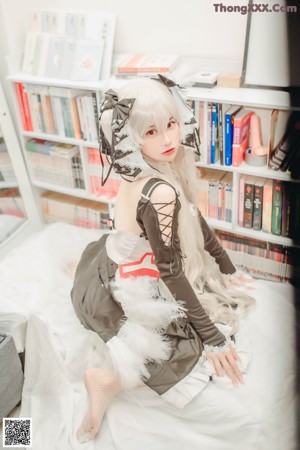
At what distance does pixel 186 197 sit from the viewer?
138cm

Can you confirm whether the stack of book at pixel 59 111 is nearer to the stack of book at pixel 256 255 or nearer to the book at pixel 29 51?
the book at pixel 29 51

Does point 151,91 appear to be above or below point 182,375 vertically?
above

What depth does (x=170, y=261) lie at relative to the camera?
1181mm

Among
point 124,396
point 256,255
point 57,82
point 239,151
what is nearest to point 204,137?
point 239,151

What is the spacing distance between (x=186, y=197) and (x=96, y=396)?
0.67 metres

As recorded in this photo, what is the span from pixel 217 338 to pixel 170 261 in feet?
0.91

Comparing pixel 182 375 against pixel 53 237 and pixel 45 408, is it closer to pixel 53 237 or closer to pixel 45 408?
pixel 45 408

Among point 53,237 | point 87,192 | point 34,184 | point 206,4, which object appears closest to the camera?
point 206,4

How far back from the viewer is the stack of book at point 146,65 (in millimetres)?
1715

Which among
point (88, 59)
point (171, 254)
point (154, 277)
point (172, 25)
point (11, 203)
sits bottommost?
point (11, 203)

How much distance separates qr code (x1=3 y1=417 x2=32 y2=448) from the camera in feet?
4.11

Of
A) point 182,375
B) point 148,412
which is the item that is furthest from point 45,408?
point 182,375

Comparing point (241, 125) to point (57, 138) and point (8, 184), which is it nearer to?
point (57, 138)

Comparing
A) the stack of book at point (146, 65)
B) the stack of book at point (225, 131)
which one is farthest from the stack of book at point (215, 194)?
the stack of book at point (146, 65)
